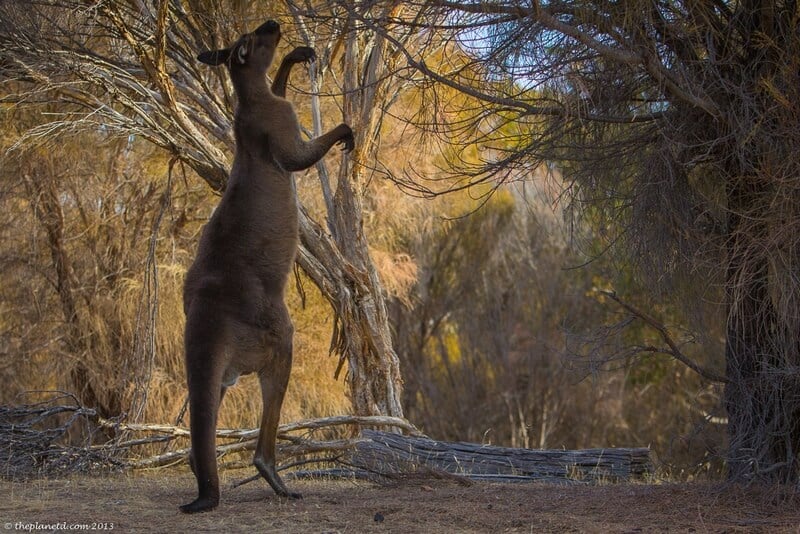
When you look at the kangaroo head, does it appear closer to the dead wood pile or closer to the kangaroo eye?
the kangaroo eye

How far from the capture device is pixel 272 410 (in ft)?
21.1

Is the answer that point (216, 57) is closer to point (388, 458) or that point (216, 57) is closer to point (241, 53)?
point (241, 53)

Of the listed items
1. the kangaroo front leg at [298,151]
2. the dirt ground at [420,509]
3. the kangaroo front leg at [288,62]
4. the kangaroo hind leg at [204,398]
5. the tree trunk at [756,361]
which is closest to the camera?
the dirt ground at [420,509]

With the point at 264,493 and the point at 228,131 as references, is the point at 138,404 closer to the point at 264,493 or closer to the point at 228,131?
the point at 228,131

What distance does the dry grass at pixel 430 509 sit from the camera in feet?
18.3

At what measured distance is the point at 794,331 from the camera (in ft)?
20.2

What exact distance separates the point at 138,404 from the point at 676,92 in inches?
287

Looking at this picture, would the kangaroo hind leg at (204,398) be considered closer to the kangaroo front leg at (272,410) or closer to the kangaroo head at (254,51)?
the kangaroo front leg at (272,410)

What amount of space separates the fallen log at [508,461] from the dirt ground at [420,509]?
1.09 metres

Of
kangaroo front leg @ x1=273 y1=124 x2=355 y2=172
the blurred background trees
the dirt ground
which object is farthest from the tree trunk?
kangaroo front leg @ x1=273 y1=124 x2=355 y2=172

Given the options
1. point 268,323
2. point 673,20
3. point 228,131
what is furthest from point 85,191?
point 673,20

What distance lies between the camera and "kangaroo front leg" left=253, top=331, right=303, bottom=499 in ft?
21.0

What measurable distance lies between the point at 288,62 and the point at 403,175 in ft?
20.6

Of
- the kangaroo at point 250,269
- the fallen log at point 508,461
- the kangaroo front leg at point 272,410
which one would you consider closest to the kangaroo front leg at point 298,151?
the kangaroo at point 250,269
